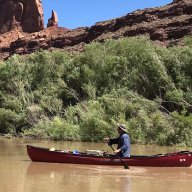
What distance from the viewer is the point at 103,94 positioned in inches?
1362

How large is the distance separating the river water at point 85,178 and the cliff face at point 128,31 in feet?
132

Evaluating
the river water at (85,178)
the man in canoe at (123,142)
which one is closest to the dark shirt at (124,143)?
the man in canoe at (123,142)

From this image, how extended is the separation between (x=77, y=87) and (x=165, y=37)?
25.3m

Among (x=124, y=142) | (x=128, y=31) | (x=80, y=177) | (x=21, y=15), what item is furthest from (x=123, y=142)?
(x=21, y=15)

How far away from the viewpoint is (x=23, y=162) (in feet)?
61.8

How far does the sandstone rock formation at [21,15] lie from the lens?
10231 cm

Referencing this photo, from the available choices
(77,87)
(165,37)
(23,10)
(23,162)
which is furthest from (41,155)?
(23,10)

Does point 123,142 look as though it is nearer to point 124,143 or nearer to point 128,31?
point 124,143

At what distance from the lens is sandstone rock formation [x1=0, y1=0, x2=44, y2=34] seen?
102m

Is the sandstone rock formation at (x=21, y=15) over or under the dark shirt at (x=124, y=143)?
over

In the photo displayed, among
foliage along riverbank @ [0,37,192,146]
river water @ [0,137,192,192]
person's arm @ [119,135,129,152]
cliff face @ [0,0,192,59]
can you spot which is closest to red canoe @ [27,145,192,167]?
river water @ [0,137,192,192]

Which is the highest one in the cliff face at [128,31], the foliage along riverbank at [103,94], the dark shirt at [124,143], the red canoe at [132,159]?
the cliff face at [128,31]

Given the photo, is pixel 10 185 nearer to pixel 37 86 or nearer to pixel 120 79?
pixel 120 79

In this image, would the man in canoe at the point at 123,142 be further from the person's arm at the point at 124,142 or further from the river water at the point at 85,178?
the river water at the point at 85,178
